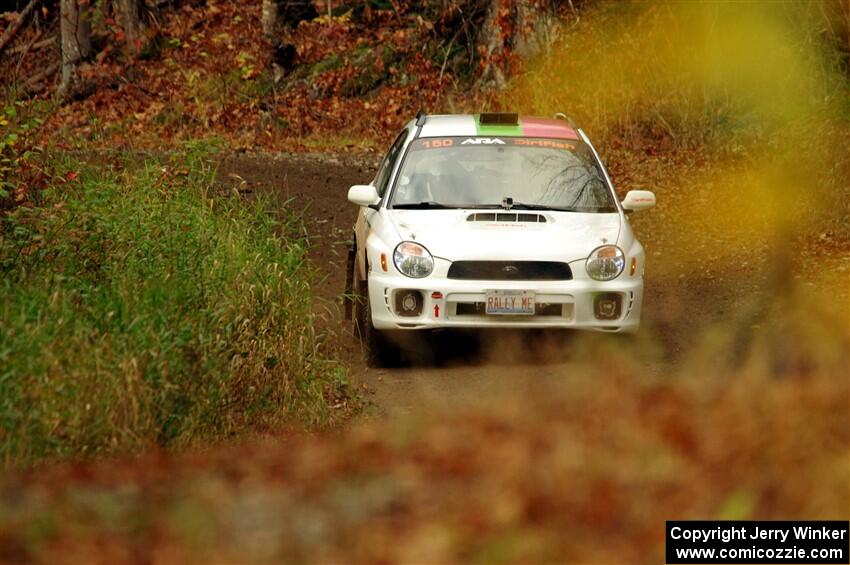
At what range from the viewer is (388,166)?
11805mm

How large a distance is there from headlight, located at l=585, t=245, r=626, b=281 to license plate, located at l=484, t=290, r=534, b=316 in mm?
515

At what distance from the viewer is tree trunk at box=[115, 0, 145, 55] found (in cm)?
3319

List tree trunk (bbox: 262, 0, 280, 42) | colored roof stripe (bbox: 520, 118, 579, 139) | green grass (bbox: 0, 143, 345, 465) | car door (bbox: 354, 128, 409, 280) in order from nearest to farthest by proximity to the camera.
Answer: green grass (bbox: 0, 143, 345, 465) → car door (bbox: 354, 128, 409, 280) → colored roof stripe (bbox: 520, 118, 579, 139) → tree trunk (bbox: 262, 0, 280, 42)

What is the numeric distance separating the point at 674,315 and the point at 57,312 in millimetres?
6268

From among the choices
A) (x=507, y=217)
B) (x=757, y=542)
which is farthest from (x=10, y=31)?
(x=757, y=542)

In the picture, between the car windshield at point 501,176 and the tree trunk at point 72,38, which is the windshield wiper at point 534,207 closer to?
the car windshield at point 501,176

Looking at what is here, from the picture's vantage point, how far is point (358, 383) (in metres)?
10.1

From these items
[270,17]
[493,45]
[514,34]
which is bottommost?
[493,45]

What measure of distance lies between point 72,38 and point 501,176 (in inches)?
887

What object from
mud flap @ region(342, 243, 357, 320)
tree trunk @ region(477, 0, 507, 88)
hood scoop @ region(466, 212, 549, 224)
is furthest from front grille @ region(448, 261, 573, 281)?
tree trunk @ region(477, 0, 507, 88)

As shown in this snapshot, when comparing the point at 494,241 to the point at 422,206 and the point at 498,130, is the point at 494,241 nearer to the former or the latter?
the point at 422,206

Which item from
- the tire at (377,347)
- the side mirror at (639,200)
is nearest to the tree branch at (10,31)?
the tire at (377,347)

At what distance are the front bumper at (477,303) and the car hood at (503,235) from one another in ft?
0.63

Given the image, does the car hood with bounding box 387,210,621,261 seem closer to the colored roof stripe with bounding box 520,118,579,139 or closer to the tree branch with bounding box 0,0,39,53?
the colored roof stripe with bounding box 520,118,579,139
